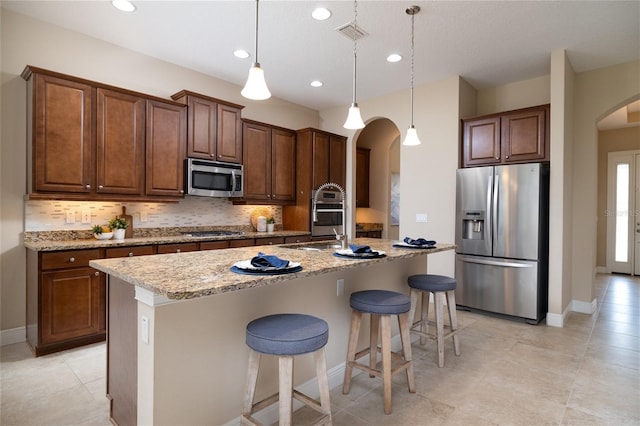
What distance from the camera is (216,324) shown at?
5.71 ft

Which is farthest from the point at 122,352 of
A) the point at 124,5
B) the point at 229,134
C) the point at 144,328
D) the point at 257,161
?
the point at 257,161

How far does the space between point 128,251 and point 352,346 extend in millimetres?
2267

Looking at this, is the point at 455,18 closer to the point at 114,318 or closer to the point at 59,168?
the point at 114,318

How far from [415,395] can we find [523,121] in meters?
3.32

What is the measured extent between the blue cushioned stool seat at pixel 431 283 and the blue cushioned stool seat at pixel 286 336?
1.36 m

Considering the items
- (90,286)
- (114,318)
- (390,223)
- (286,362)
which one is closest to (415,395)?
(286,362)

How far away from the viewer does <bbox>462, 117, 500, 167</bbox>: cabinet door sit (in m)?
4.16

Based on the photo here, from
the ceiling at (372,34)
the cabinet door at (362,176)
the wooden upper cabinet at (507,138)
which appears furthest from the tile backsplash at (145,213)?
the wooden upper cabinet at (507,138)

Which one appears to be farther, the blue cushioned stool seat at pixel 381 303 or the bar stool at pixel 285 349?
the blue cushioned stool seat at pixel 381 303

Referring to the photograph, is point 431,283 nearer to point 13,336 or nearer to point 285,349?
point 285,349

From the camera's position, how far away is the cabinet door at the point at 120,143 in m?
3.30

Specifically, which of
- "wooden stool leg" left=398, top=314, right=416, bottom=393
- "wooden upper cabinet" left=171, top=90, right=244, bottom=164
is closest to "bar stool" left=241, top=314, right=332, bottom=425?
"wooden stool leg" left=398, top=314, right=416, bottom=393

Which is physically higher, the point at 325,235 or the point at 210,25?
the point at 210,25

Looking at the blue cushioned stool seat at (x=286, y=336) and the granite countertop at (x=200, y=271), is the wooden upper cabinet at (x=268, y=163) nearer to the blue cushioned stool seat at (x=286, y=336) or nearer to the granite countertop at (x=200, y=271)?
the granite countertop at (x=200, y=271)
